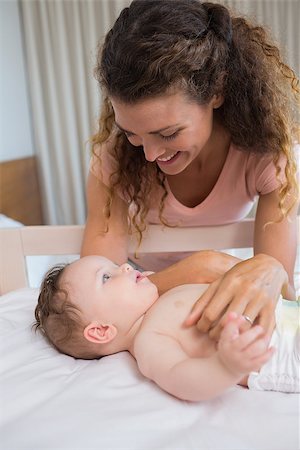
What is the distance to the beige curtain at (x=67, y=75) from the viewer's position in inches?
128

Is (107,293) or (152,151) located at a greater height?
(152,151)

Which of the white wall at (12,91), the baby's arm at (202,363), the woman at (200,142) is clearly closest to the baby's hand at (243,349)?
the baby's arm at (202,363)

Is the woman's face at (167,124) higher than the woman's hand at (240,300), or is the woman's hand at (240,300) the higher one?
the woman's face at (167,124)

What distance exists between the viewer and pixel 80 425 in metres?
0.75

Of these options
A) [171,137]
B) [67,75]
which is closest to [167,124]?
[171,137]

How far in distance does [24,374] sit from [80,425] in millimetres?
208

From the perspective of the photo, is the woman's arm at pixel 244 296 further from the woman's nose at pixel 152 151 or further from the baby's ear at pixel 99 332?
the woman's nose at pixel 152 151

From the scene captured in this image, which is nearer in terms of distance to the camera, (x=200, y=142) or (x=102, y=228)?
(x=200, y=142)

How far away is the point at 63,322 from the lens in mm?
996

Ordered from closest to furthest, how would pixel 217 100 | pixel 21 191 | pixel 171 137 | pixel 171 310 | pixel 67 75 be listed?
pixel 171 310
pixel 171 137
pixel 217 100
pixel 21 191
pixel 67 75

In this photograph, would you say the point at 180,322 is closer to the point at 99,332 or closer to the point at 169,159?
the point at 99,332

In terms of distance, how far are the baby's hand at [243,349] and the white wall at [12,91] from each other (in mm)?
2386

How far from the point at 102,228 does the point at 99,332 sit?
1.43ft

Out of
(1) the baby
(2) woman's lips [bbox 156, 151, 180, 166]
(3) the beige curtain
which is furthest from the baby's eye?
(3) the beige curtain
